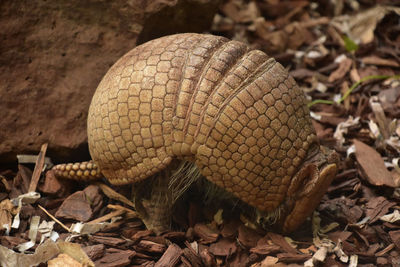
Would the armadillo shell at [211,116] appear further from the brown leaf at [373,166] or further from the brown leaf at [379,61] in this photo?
the brown leaf at [379,61]

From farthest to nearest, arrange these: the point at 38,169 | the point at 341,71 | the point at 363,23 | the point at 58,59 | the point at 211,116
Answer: the point at 363,23 → the point at 341,71 → the point at 58,59 → the point at 38,169 → the point at 211,116

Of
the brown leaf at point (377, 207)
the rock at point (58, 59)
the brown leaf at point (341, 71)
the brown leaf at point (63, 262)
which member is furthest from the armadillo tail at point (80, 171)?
the brown leaf at point (341, 71)

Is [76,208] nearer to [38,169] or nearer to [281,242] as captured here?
[38,169]

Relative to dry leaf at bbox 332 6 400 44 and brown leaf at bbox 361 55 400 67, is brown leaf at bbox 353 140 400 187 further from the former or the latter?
dry leaf at bbox 332 6 400 44

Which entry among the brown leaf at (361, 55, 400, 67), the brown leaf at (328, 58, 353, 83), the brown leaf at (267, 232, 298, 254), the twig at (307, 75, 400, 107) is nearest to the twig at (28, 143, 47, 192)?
the brown leaf at (267, 232, 298, 254)

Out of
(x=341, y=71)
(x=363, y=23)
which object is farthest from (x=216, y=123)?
(x=363, y=23)

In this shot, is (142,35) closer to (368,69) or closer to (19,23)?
(19,23)

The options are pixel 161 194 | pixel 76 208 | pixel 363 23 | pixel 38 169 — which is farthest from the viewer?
pixel 363 23
